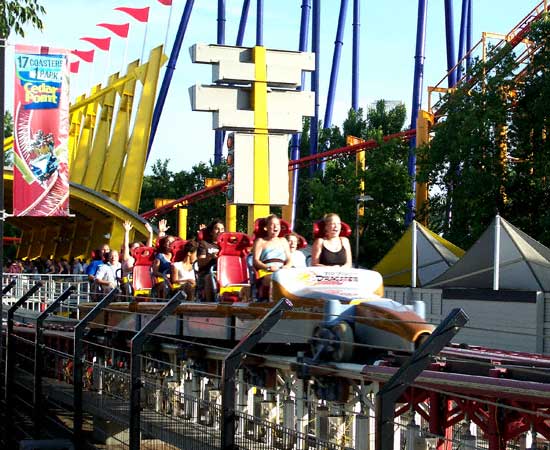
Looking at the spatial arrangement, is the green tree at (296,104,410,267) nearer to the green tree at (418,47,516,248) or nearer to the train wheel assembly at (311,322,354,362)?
the green tree at (418,47,516,248)

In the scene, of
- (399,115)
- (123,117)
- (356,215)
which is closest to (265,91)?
(356,215)

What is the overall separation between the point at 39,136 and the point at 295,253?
3424mm

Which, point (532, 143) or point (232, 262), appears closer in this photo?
point (232, 262)

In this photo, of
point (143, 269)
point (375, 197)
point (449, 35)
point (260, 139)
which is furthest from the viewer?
point (449, 35)

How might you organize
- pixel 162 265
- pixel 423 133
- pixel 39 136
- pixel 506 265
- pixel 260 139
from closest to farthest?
pixel 39 136 < pixel 162 265 < pixel 260 139 < pixel 506 265 < pixel 423 133

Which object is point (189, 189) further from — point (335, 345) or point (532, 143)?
point (335, 345)

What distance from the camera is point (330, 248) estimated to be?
361 inches

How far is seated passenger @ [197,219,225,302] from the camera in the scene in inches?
421

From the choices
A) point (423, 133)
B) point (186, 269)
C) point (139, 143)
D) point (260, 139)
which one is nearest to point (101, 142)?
point (139, 143)

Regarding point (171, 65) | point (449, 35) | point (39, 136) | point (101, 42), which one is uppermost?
point (101, 42)

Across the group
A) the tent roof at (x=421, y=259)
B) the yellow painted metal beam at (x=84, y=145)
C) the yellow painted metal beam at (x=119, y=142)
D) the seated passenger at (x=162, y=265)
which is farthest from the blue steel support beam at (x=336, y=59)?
the seated passenger at (x=162, y=265)

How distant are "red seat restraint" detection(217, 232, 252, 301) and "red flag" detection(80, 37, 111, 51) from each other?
35.3m

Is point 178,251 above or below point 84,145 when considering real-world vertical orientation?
below

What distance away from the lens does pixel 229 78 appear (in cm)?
1534
